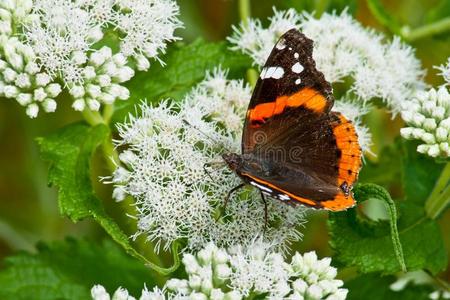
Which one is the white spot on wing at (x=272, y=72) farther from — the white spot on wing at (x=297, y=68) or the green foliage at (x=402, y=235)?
the green foliage at (x=402, y=235)

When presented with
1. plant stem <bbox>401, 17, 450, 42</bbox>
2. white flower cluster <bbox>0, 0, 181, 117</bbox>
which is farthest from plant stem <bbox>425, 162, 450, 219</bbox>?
white flower cluster <bbox>0, 0, 181, 117</bbox>

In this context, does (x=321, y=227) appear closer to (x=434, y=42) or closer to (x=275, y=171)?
(x=434, y=42)

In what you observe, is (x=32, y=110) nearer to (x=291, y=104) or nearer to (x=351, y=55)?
(x=291, y=104)

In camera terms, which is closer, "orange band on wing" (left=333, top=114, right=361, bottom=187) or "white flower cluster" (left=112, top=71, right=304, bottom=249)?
"orange band on wing" (left=333, top=114, right=361, bottom=187)

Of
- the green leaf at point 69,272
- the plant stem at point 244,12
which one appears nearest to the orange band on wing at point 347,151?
the plant stem at point 244,12

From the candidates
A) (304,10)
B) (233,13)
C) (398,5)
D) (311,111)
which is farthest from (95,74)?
(398,5)

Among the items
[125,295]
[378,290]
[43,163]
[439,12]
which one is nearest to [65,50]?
[125,295]

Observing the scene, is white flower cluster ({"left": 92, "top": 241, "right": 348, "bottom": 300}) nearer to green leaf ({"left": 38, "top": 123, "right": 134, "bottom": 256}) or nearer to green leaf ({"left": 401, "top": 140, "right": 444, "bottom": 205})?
green leaf ({"left": 38, "top": 123, "right": 134, "bottom": 256})
